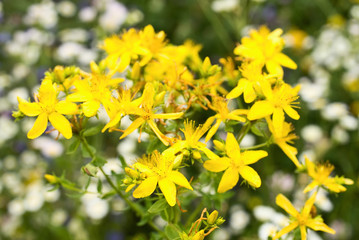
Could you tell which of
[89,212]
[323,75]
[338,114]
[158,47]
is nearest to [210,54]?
[323,75]

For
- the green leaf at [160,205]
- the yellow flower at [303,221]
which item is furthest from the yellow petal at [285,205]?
the green leaf at [160,205]

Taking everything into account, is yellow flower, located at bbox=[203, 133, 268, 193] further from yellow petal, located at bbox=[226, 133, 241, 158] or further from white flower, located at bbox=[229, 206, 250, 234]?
white flower, located at bbox=[229, 206, 250, 234]

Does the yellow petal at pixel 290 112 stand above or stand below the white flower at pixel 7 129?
above

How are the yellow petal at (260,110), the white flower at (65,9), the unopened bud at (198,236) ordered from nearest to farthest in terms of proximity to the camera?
the unopened bud at (198,236), the yellow petal at (260,110), the white flower at (65,9)

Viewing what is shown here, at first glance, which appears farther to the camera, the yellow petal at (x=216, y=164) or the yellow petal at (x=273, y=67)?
the yellow petal at (x=273, y=67)

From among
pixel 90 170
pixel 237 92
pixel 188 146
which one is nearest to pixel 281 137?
pixel 237 92

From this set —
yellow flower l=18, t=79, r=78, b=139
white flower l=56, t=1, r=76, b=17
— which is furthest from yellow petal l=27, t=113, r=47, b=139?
white flower l=56, t=1, r=76, b=17

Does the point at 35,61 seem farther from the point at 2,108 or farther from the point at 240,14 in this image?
the point at 240,14

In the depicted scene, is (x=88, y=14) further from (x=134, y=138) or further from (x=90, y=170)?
(x=90, y=170)

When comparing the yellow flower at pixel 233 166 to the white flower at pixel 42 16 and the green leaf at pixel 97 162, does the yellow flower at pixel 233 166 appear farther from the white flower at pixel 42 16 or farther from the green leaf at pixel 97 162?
the white flower at pixel 42 16
